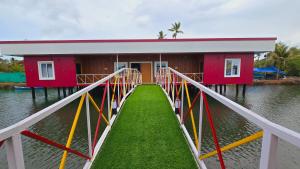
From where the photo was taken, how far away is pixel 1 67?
27.3 m

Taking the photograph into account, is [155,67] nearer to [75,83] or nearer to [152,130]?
[75,83]

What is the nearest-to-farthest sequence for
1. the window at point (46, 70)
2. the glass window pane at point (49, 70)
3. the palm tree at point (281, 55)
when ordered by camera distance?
1. the window at point (46, 70)
2. the glass window pane at point (49, 70)
3. the palm tree at point (281, 55)

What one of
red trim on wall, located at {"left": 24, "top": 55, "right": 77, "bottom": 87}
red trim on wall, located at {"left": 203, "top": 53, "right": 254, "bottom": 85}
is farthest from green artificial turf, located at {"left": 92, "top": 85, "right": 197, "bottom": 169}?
red trim on wall, located at {"left": 24, "top": 55, "right": 77, "bottom": 87}

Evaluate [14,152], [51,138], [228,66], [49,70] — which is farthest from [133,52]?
[14,152]

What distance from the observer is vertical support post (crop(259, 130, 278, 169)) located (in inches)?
36.5

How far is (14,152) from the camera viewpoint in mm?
968

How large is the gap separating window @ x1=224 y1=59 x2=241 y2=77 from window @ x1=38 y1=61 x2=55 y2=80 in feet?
42.1

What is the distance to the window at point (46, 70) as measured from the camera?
11594mm

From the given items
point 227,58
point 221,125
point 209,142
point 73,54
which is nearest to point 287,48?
point 227,58

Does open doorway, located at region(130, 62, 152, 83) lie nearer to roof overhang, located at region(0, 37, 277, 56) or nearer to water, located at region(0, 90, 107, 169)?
roof overhang, located at region(0, 37, 277, 56)

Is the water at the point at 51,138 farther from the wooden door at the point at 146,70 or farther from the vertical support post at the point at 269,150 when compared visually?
the wooden door at the point at 146,70

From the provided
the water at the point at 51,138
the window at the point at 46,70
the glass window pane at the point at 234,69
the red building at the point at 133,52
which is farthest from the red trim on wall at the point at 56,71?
the glass window pane at the point at 234,69

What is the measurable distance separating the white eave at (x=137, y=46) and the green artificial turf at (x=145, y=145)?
7.87m

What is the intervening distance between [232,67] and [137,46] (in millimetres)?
7141
